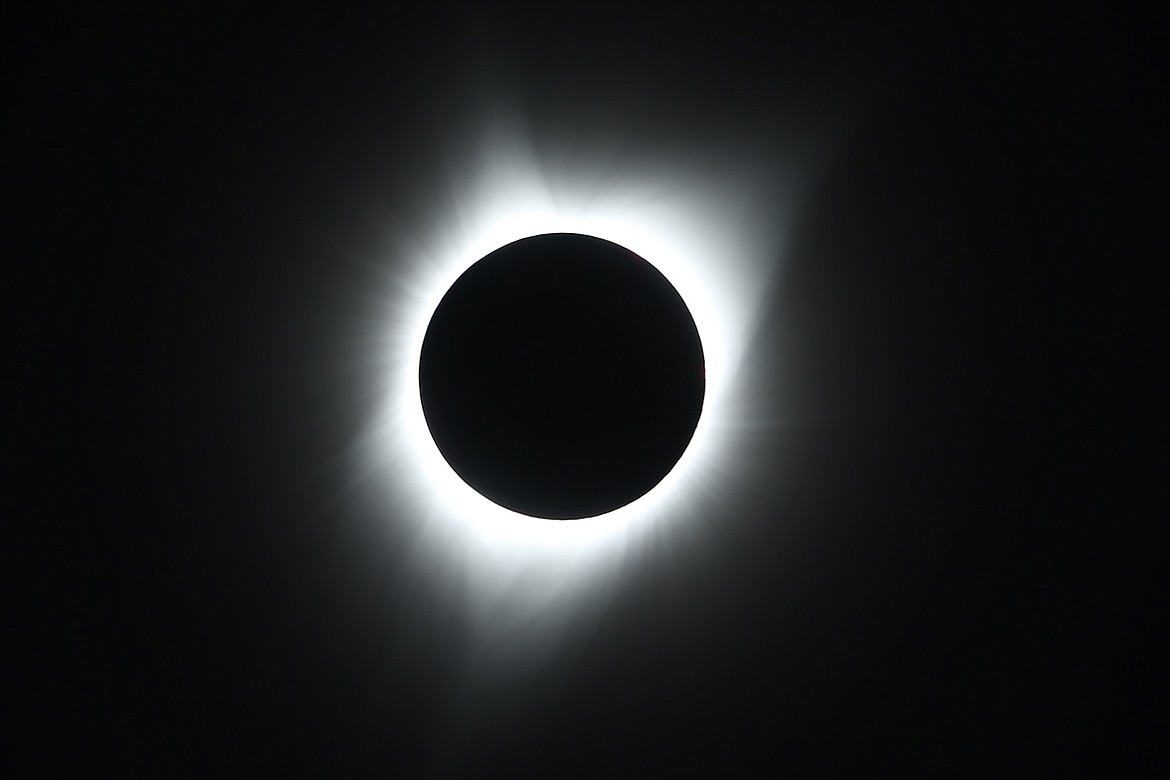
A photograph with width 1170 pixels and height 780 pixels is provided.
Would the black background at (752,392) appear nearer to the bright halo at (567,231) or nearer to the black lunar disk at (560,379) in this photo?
the bright halo at (567,231)

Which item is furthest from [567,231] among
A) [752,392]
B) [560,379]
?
[752,392]

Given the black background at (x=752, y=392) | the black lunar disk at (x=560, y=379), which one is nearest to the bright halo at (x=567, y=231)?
the black background at (x=752, y=392)

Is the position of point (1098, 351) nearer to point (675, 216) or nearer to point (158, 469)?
point (675, 216)

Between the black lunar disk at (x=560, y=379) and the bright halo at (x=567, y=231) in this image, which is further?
the bright halo at (x=567, y=231)

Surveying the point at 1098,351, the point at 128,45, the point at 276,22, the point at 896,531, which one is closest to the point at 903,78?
the point at 1098,351

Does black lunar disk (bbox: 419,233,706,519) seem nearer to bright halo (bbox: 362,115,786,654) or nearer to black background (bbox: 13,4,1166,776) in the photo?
bright halo (bbox: 362,115,786,654)

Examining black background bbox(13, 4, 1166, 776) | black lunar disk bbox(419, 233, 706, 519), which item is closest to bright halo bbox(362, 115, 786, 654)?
black background bbox(13, 4, 1166, 776)
